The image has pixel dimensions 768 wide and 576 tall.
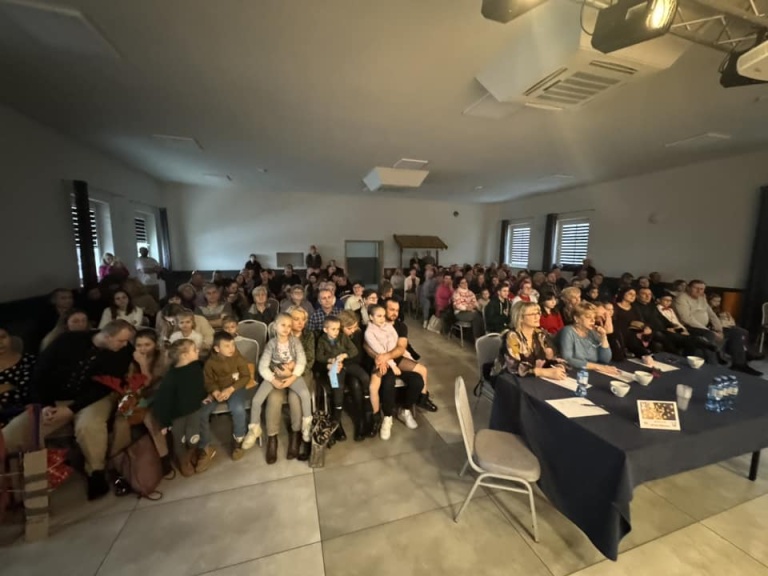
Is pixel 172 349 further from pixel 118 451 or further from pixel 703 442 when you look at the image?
pixel 703 442

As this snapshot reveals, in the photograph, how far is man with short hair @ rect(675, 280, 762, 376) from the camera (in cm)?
407

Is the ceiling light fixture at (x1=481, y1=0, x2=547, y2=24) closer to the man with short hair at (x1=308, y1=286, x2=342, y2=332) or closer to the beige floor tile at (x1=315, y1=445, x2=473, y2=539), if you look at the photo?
the man with short hair at (x1=308, y1=286, x2=342, y2=332)

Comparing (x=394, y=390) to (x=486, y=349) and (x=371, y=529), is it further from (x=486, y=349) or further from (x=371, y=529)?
(x=371, y=529)

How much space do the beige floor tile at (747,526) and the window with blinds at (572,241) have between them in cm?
719

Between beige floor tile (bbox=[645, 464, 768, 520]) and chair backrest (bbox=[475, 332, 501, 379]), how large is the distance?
1.37 m

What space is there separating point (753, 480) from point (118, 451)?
456 centimetres

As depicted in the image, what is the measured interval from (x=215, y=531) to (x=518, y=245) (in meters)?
10.8

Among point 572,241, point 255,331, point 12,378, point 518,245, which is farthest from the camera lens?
point 518,245

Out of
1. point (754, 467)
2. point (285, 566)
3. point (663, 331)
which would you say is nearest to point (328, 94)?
point (285, 566)

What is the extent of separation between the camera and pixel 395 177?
20.7 ft

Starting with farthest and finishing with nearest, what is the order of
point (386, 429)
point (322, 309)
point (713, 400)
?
point (322, 309) → point (386, 429) → point (713, 400)

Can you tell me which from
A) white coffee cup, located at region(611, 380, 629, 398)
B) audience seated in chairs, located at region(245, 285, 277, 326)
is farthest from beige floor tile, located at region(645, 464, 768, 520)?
audience seated in chairs, located at region(245, 285, 277, 326)

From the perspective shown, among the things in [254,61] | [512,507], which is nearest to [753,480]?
[512,507]

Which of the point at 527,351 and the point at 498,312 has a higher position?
the point at 527,351
